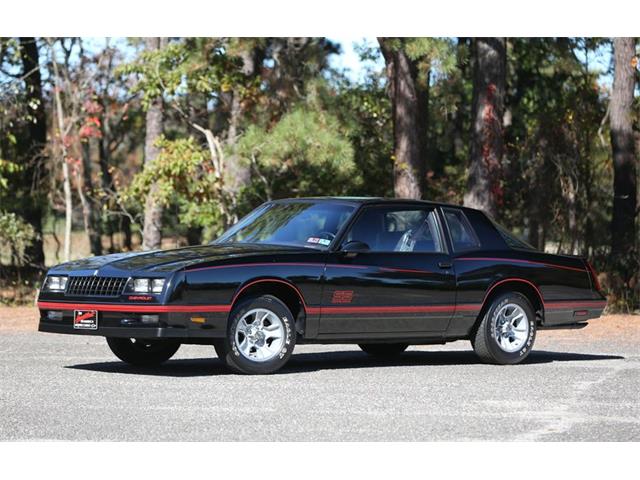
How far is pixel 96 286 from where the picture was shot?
1171 cm

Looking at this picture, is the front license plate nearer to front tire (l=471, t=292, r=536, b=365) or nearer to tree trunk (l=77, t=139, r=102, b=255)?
front tire (l=471, t=292, r=536, b=365)

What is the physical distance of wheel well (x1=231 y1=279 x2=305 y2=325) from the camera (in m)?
11.7

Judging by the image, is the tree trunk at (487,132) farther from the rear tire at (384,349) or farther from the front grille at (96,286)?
the front grille at (96,286)

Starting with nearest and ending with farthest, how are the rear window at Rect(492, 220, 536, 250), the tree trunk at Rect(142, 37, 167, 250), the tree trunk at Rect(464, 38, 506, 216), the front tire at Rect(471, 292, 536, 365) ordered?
the front tire at Rect(471, 292, 536, 365), the rear window at Rect(492, 220, 536, 250), the tree trunk at Rect(464, 38, 506, 216), the tree trunk at Rect(142, 37, 167, 250)

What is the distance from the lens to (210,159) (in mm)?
25594

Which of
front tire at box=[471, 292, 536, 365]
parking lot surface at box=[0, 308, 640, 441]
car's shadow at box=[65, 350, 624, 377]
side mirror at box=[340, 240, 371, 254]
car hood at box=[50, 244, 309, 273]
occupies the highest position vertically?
side mirror at box=[340, 240, 371, 254]

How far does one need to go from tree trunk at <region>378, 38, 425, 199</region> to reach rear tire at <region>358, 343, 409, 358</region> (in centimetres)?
1070

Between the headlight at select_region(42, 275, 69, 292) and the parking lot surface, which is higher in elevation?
the headlight at select_region(42, 275, 69, 292)

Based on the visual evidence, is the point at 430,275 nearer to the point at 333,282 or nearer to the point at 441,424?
the point at 333,282

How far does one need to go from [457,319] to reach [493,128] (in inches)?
464

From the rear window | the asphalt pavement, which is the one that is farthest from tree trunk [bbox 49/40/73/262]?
the rear window

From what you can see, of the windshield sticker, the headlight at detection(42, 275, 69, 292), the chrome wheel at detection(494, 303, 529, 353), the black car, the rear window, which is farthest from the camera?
the rear window

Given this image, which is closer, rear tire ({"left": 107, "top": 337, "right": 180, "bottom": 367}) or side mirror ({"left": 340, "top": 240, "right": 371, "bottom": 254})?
side mirror ({"left": 340, "top": 240, "right": 371, "bottom": 254})

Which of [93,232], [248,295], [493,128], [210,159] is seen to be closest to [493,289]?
[248,295]
